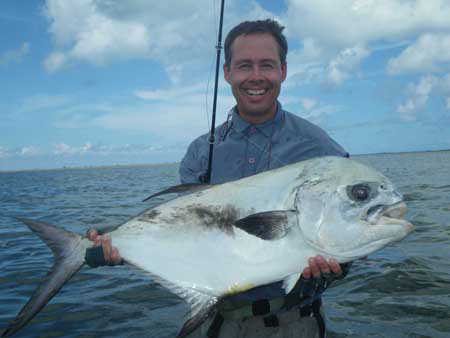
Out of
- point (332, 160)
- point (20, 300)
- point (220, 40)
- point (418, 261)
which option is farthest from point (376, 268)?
point (20, 300)

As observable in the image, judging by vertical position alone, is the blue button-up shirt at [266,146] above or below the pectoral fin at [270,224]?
above

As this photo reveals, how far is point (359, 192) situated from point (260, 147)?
1162 mm

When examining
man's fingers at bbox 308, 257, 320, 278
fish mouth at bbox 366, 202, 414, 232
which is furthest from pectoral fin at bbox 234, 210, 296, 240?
fish mouth at bbox 366, 202, 414, 232

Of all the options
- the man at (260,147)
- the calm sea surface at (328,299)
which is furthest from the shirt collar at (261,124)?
the calm sea surface at (328,299)

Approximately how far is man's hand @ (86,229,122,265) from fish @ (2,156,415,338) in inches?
2.5

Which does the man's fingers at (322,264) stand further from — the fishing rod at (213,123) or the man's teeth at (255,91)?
the man's teeth at (255,91)

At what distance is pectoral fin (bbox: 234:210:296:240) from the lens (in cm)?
291

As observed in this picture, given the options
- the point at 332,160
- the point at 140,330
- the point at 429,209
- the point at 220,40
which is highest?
the point at 220,40

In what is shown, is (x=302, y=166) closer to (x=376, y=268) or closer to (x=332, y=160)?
(x=332, y=160)

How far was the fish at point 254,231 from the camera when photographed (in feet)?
9.51

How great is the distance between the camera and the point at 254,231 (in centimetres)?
294

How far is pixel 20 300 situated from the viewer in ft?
24.7

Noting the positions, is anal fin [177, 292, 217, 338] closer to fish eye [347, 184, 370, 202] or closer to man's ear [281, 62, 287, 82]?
fish eye [347, 184, 370, 202]

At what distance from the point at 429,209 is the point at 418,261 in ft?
20.4
